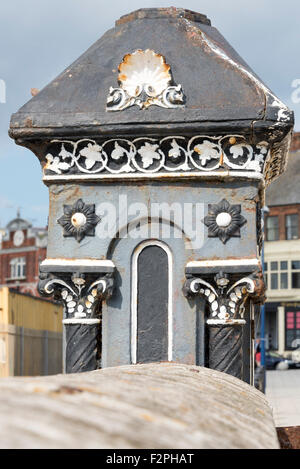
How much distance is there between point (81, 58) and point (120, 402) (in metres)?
5.29

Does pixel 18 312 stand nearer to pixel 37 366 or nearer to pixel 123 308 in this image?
pixel 37 366

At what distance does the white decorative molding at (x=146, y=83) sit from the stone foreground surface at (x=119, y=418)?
403 centimetres

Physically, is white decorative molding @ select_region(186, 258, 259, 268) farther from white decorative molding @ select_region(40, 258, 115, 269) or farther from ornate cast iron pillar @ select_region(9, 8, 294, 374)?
white decorative molding @ select_region(40, 258, 115, 269)

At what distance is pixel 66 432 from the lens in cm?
163

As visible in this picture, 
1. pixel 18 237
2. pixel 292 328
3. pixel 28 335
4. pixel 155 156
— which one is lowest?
pixel 292 328

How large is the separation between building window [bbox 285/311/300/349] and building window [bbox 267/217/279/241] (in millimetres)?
5121

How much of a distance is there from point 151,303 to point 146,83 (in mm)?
1636

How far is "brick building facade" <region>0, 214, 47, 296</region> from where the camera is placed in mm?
65500

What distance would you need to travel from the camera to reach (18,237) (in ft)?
220

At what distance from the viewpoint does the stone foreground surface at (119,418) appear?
1622mm

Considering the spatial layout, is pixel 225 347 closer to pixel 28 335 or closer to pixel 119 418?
pixel 119 418

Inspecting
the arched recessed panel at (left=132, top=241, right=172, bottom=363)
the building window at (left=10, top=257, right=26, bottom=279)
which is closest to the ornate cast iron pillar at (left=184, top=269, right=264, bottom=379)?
the arched recessed panel at (left=132, top=241, right=172, bottom=363)

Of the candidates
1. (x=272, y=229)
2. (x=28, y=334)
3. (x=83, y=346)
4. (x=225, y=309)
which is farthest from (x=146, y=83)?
(x=272, y=229)
